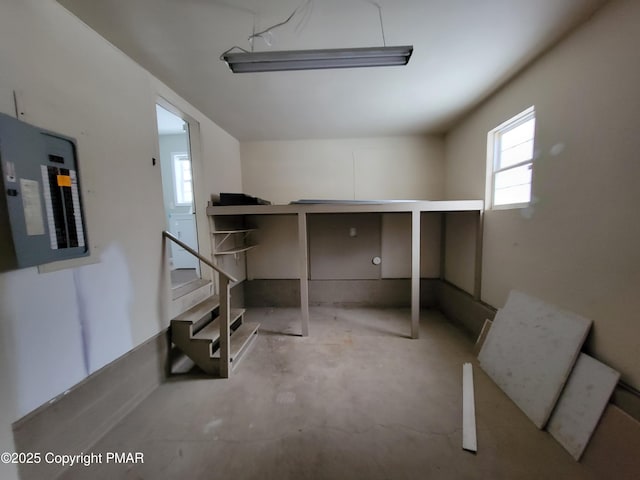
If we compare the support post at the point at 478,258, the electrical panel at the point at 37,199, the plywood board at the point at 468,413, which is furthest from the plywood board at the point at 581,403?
the electrical panel at the point at 37,199

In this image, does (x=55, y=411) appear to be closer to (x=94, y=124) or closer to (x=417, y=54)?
(x=94, y=124)

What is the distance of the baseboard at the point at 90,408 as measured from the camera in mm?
1197

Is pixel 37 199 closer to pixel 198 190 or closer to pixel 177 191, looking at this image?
pixel 198 190

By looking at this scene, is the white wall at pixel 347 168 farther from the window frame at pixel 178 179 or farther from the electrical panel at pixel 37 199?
the electrical panel at pixel 37 199

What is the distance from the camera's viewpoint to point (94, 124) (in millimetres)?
1559

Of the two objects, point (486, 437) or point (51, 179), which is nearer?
point (51, 179)

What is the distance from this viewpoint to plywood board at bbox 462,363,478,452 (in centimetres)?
147

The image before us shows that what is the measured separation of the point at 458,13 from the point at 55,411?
11.4 ft

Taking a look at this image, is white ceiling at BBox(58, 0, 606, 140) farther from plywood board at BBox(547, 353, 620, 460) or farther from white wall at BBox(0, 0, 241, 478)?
plywood board at BBox(547, 353, 620, 460)

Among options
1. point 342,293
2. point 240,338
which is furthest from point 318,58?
point 342,293

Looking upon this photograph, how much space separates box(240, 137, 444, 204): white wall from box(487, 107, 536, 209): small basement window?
46.4 inches

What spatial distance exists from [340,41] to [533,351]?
2909mm

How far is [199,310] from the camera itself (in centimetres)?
242

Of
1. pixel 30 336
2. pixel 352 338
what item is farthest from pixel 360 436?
pixel 30 336
